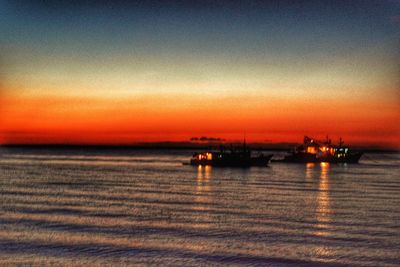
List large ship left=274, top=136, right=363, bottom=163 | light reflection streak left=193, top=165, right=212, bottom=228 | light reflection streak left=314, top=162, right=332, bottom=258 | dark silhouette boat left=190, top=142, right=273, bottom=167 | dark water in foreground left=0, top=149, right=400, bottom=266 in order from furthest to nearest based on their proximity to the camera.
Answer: large ship left=274, top=136, right=363, bottom=163
dark silhouette boat left=190, top=142, right=273, bottom=167
light reflection streak left=193, top=165, right=212, bottom=228
light reflection streak left=314, top=162, right=332, bottom=258
dark water in foreground left=0, top=149, right=400, bottom=266

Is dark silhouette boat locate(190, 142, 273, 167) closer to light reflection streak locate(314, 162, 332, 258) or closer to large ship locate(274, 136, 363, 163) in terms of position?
large ship locate(274, 136, 363, 163)

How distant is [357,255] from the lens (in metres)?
21.2

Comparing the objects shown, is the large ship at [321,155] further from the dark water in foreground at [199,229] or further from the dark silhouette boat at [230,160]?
the dark water in foreground at [199,229]

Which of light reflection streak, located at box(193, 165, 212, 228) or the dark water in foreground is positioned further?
light reflection streak, located at box(193, 165, 212, 228)

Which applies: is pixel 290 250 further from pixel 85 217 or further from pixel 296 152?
pixel 296 152

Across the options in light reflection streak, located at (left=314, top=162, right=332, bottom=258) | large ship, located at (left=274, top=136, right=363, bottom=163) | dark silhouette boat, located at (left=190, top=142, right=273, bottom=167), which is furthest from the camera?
large ship, located at (left=274, top=136, right=363, bottom=163)

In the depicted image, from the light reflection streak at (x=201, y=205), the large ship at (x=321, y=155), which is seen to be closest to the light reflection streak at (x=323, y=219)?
the light reflection streak at (x=201, y=205)

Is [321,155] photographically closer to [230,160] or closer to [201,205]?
[230,160]

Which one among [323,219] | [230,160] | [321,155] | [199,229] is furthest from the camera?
[321,155]

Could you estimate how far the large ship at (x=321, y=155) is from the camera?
129025 millimetres

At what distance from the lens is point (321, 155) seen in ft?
433

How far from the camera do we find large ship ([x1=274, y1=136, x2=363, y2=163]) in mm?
129025

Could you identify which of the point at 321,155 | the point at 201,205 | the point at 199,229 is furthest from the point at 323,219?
the point at 321,155

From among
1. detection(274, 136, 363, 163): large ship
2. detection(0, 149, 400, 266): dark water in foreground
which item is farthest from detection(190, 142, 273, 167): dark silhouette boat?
detection(0, 149, 400, 266): dark water in foreground
